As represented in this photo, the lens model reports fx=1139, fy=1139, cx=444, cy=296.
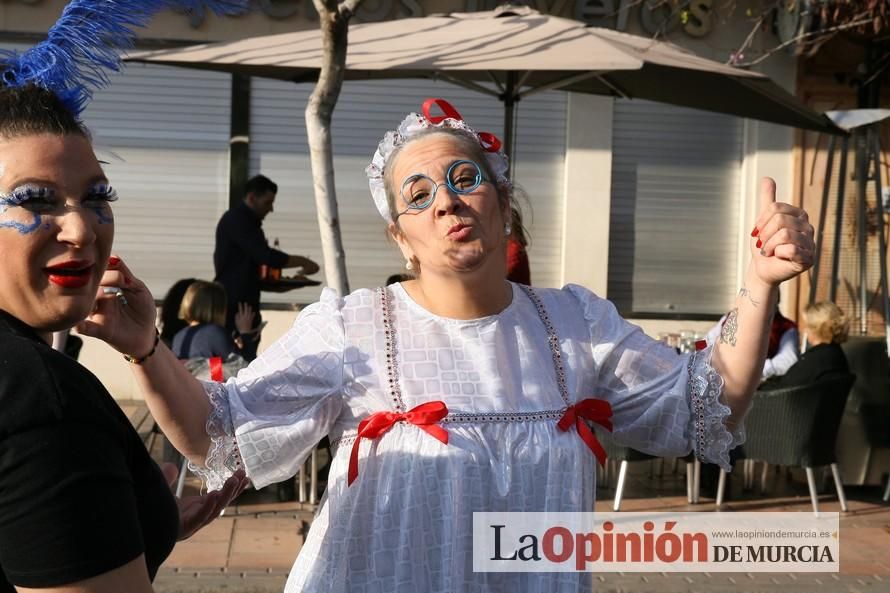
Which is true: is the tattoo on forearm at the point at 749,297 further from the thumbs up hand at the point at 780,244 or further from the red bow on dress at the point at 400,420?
the red bow on dress at the point at 400,420

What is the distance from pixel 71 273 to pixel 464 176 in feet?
3.97

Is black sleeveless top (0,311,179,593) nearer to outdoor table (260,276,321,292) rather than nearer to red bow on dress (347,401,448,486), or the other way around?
red bow on dress (347,401,448,486)

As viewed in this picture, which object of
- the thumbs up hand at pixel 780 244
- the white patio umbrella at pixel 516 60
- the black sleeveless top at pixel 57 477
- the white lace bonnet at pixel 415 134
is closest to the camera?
the black sleeveless top at pixel 57 477

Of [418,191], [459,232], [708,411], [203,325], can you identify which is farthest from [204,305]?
[708,411]

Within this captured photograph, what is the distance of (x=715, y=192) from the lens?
11836mm

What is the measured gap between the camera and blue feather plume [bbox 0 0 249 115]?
6.09 ft

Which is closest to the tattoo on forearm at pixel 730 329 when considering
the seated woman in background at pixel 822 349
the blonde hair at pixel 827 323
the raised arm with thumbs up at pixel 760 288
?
the raised arm with thumbs up at pixel 760 288

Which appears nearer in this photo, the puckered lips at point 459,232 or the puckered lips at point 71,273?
the puckered lips at point 71,273

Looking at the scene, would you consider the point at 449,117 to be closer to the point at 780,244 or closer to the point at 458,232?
the point at 458,232

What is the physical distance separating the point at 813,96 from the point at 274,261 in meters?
6.12

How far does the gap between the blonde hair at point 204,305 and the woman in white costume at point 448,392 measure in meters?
4.15

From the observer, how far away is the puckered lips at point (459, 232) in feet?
8.52

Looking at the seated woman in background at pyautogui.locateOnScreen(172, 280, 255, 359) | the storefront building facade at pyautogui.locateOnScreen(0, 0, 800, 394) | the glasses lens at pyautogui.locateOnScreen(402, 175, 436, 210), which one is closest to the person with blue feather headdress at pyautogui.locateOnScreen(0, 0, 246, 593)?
the glasses lens at pyautogui.locateOnScreen(402, 175, 436, 210)

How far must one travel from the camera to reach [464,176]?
2.68 m
